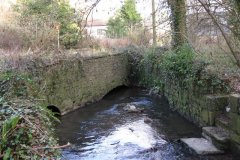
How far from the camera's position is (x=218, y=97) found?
877 centimetres

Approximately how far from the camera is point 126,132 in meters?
9.57

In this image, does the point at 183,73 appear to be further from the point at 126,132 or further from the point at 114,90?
the point at 114,90

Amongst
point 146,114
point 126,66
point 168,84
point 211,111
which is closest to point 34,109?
point 211,111

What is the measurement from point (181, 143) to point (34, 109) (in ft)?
14.5

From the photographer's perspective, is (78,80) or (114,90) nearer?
(78,80)

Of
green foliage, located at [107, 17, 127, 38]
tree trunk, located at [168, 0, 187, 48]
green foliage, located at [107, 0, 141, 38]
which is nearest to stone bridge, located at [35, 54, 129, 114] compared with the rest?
tree trunk, located at [168, 0, 187, 48]

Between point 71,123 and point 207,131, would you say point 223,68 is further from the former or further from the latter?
point 71,123

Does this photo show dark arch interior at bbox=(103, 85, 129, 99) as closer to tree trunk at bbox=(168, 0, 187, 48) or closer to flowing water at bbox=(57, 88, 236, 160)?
flowing water at bbox=(57, 88, 236, 160)

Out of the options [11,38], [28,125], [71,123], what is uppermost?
[11,38]

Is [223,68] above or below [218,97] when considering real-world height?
above

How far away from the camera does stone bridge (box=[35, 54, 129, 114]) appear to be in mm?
11773

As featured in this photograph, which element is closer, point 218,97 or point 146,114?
point 218,97

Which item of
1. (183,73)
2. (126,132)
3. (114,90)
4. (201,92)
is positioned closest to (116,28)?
(114,90)

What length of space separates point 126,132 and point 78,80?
4.47 m
